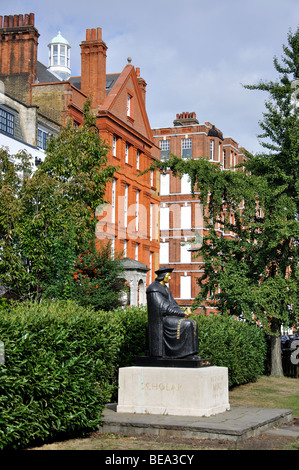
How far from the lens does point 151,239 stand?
47.8 metres

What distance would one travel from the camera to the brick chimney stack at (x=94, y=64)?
41.6 meters

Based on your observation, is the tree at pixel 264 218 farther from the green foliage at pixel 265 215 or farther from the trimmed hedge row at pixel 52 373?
the trimmed hedge row at pixel 52 373

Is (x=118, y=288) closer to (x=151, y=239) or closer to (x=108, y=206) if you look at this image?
(x=108, y=206)

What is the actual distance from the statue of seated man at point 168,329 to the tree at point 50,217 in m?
10.0

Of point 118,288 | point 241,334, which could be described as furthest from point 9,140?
point 241,334

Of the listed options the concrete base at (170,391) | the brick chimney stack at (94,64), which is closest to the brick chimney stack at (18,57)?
the brick chimney stack at (94,64)

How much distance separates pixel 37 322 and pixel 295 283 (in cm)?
1726

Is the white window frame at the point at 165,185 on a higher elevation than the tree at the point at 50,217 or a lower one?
higher

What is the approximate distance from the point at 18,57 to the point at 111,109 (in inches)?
270

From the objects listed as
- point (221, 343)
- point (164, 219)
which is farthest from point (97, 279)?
point (164, 219)

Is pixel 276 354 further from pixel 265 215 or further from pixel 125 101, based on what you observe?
pixel 125 101

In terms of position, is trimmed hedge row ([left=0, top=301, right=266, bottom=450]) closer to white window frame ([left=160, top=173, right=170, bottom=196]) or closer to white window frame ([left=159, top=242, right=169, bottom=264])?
white window frame ([left=159, top=242, right=169, bottom=264])

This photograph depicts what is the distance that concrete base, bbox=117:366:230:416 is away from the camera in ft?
42.3

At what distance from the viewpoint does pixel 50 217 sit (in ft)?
77.7
